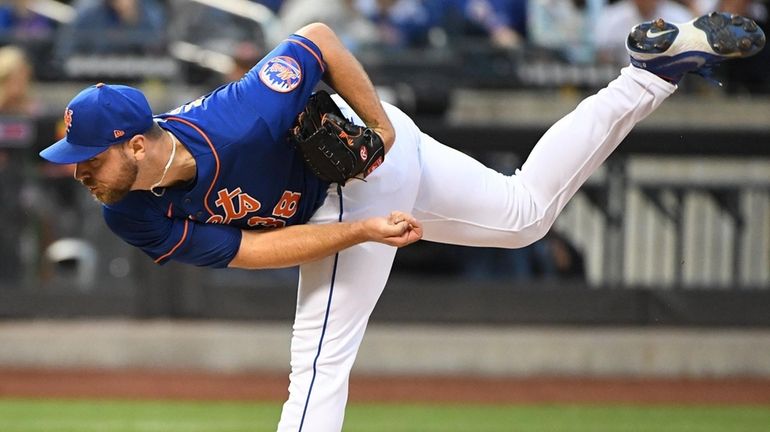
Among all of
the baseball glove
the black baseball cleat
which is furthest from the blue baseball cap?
the black baseball cleat

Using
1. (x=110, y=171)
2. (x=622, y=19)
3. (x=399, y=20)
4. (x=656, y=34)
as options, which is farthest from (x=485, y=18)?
(x=110, y=171)

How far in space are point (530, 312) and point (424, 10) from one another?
2.46 meters

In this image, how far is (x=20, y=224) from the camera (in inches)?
345

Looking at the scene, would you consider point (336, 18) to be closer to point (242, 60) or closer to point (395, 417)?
point (242, 60)

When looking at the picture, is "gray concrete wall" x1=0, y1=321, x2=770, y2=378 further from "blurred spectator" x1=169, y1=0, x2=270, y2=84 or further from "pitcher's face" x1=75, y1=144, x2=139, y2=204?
"pitcher's face" x1=75, y1=144, x2=139, y2=204

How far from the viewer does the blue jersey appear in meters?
4.42

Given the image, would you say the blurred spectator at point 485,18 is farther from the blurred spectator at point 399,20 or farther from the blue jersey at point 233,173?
the blue jersey at point 233,173

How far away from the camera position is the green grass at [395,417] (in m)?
7.01

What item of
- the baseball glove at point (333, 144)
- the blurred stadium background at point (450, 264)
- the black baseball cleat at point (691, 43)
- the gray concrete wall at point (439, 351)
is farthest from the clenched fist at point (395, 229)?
the gray concrete wall at point (439, 351)

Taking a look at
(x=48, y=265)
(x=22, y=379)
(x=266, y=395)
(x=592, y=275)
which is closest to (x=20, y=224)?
(x=48, y=265)

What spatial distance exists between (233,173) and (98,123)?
534mm

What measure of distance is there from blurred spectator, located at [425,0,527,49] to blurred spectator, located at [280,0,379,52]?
0.53 meters

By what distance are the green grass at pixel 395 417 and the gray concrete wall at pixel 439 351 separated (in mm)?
856

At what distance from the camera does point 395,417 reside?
290 inches
